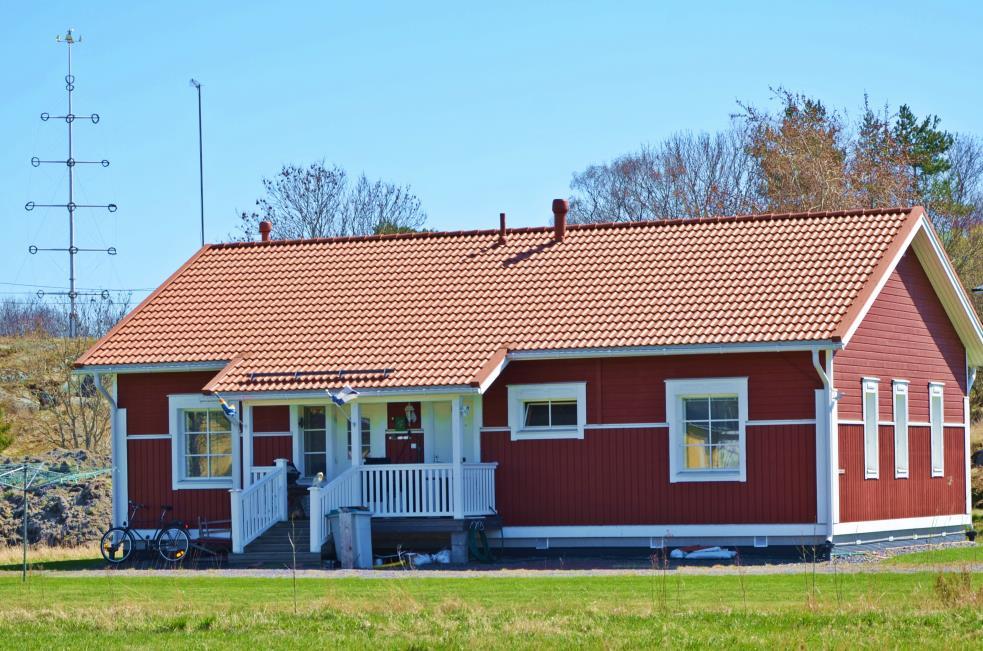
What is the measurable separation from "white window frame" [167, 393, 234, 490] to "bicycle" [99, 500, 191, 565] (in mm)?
528

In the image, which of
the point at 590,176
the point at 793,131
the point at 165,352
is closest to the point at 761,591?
the point at 165,352

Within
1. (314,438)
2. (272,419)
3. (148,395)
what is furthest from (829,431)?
(148,395)

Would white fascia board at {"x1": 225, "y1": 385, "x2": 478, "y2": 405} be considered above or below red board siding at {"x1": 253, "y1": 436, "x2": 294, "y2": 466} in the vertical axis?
above

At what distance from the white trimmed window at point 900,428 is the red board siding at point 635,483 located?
3.26 meters

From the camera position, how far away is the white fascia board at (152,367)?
93.1 feet

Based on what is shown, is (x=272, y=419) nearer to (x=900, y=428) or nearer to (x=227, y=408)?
(x=227, y=408)

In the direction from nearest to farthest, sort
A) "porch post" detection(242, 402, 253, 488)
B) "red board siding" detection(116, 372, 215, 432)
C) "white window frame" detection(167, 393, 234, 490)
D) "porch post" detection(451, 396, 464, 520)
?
"porch post" detection(451, 396, 464, 520) → "porch post" detection(242, 402, 253, 488) → "white window frame" detection(167, 393, 234, 490) → "red board siding" detection(116, 372, 215, 432)

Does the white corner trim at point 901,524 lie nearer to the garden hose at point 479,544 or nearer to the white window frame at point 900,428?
the white window frame at point 900,428

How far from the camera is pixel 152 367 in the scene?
93.5 ft

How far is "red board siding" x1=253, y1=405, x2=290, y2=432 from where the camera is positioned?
A: 2834 centimetres

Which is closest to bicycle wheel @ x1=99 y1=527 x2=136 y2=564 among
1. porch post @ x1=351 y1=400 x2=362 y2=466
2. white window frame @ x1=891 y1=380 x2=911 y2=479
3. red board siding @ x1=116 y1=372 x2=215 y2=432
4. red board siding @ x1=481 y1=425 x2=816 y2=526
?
red board siding @ x1=116 y1=372 x2=215 y2=432

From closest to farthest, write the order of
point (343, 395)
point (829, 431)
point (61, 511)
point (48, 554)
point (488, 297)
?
point (829, 431) → point (343, 395) → point (488, 297) → point (48, 554) → point (61, 511)

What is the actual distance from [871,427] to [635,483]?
414 cm

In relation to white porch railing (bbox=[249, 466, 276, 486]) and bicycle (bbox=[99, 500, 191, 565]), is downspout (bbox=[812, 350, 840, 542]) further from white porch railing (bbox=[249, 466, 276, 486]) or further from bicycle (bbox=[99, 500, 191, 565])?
bicycle (bbox=[99, 500, 191, 565])
